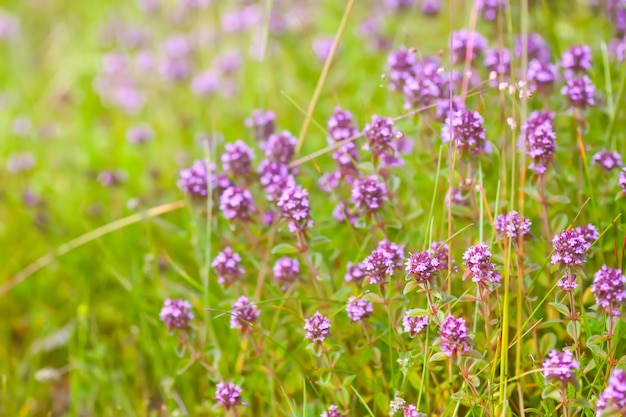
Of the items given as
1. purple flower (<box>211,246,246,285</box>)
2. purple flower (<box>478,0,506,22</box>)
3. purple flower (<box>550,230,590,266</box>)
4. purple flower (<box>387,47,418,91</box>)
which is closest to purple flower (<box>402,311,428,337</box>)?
purple flower (<box>550,230,590,266</box>)

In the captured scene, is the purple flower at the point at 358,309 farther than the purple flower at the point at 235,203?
No

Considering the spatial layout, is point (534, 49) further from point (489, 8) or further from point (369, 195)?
point (369, 195)

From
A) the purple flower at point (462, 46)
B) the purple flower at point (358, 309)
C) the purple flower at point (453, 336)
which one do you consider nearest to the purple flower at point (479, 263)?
the purple flower at point (453, 336)

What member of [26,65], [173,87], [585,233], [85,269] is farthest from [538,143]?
[26,65]

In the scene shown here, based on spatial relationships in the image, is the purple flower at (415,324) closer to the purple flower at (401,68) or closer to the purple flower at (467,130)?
the purple flower at (467,130)

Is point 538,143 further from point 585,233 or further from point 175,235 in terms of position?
point 175,235
